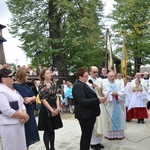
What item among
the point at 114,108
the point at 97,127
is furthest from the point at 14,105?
the point at 114,108

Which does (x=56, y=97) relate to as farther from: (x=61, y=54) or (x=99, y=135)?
(x=61, y=54)

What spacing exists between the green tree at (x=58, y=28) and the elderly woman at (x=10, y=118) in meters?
12.0

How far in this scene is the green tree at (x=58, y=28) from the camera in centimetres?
1568

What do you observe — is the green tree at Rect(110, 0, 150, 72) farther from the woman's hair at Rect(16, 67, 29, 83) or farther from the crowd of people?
the woman's hair at Rect(16, 67, 29, 83)

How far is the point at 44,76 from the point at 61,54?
1202 cm

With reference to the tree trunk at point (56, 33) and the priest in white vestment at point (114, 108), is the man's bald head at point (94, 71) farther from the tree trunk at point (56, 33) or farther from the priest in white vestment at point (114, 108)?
the tree trunk at point (56, 33)

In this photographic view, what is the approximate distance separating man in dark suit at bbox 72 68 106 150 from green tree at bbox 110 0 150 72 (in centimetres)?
1779

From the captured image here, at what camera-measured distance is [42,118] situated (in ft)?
15.5

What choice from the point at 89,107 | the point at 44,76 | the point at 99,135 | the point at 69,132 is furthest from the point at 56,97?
the point at 69,132

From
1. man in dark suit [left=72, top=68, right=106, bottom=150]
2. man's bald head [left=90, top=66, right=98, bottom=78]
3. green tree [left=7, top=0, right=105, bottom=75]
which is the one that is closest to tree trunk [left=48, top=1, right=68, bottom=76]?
green tree [left=7, top=0, right=105, bottom=75]

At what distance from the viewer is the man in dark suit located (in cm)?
407

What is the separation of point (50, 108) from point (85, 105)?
0.84 m

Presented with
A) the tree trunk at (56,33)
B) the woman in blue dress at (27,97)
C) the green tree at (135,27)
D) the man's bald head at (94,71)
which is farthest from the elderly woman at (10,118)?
the green tree at (135,27)

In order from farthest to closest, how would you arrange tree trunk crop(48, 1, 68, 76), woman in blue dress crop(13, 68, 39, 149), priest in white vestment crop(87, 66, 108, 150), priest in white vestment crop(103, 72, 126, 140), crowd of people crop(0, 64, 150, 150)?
tree trunk crop(48, 1, 68, 76)
priest in white vestment crop(103, 72, 126, 140)
priest in white vestment crop(87, 66, 108, 150)
woman in blue dress crop(13, 68, 39, 149)
crowd of people crop(0, 64, 150, 150)
